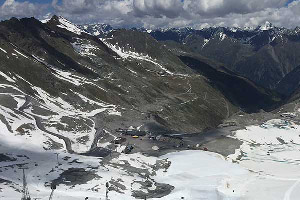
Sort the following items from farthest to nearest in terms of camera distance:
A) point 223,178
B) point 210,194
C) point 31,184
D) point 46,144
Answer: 1. point 46,144
2. point 223,178
3. point 210,194
4. point 31,184

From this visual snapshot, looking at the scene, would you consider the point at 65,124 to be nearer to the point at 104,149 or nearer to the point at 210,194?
the point at 104,149

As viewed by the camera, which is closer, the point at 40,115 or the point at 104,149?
the point at 104,149

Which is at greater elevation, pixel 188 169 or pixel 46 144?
pixel 46 144

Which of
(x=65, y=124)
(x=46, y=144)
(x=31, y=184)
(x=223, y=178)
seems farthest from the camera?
(x=65, y=124)

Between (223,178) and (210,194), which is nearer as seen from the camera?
(210,194)

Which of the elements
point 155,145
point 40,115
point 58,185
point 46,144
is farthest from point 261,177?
point 40,115

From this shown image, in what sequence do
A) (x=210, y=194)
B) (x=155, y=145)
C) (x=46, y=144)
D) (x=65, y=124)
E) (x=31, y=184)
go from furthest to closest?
(x=65, y=124) < (x=155, y=145) < (x=46, y=144) < (x=210, y=194) < (x=31, y=184)

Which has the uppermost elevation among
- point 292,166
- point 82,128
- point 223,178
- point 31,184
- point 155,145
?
point 82,128

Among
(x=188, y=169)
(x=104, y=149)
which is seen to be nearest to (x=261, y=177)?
(x=188, y=169)

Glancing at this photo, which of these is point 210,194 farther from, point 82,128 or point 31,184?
point 82,128
